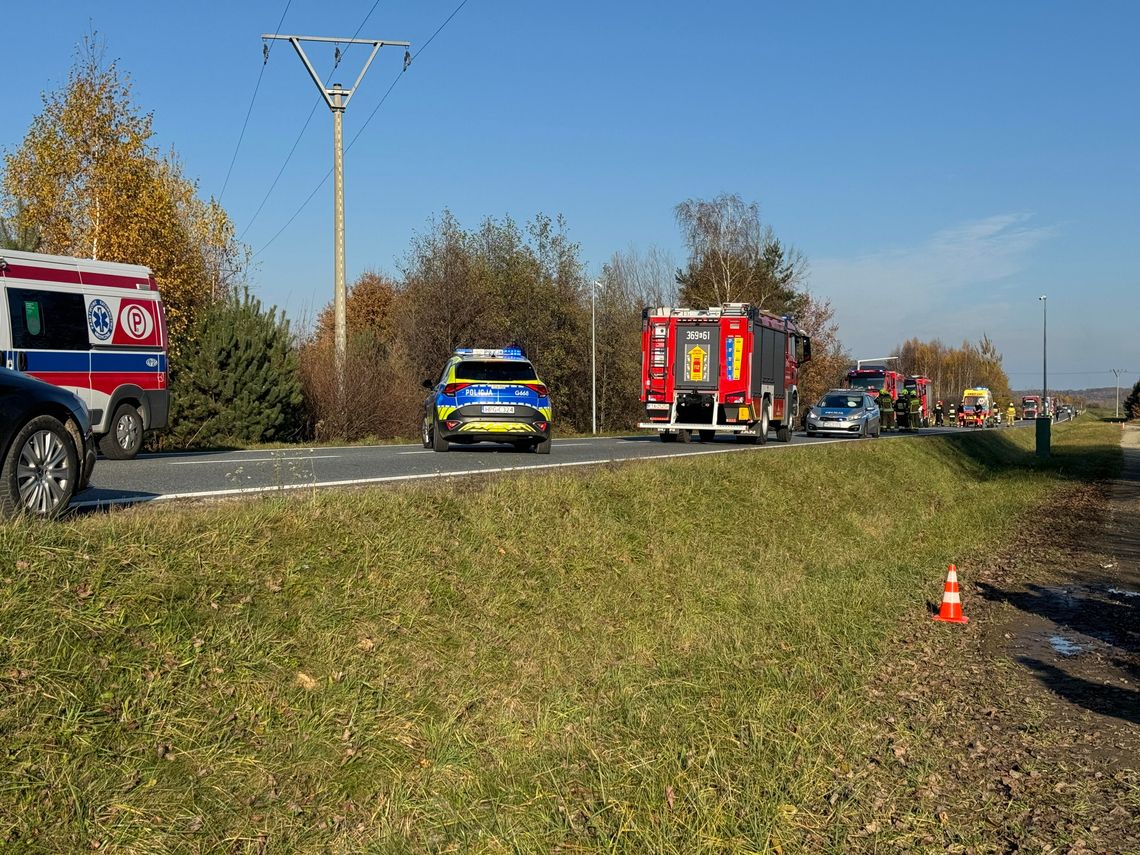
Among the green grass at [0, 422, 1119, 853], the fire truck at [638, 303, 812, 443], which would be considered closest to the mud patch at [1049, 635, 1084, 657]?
the green grass at [0, 422, 1119, 853]

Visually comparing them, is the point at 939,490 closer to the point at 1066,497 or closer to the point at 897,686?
the point at 1066,497

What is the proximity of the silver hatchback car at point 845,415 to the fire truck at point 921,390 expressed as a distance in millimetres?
14917

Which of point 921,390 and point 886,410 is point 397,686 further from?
point 921,390

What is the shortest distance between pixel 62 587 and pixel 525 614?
3.74 meters

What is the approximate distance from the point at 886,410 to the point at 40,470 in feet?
148

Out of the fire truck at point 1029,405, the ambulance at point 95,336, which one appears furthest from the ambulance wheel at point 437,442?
the fire truck at point 1029,405

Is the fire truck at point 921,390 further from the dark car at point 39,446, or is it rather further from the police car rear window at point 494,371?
the dark car at point 39,446

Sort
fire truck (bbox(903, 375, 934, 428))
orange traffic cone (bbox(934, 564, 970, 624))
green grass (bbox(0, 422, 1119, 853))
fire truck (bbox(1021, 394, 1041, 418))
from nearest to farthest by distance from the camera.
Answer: green grass (bbox(0, 422, 1119, 853)) → orange traffic cone (bbox(934, 564, 970, 624)) → fire truck (bbox(903, 375, 934, 428)) → fire truck (bbox(1021, 394, 1041, 418))

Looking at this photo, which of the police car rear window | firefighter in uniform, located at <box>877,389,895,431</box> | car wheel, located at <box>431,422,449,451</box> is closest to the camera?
the police car rear window

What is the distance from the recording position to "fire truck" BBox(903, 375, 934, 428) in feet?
179

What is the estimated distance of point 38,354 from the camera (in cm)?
1366

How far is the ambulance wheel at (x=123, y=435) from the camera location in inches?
593

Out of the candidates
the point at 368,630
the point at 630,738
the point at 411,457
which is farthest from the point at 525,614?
the point at 411,457

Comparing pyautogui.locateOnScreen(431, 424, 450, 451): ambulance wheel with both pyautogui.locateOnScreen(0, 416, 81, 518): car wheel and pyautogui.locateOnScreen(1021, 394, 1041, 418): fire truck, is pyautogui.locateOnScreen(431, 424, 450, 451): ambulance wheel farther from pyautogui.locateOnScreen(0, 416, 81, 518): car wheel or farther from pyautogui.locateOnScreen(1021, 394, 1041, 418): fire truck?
pyautogui.locateOnScreen(1021, 394, 1041, 418): fire truck
